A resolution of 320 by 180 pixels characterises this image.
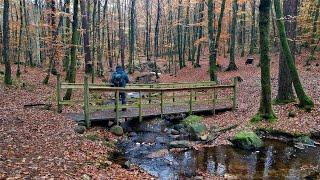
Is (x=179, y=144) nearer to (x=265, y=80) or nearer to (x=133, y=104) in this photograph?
(x=133, y=104)

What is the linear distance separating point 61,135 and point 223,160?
17.5 feet

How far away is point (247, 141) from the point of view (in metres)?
11.8

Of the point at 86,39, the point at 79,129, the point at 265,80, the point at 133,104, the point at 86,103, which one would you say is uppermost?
the point at 86,39

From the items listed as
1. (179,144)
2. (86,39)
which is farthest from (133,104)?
(86,39)

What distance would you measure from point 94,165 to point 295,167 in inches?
228

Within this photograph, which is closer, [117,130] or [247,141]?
[247,141]

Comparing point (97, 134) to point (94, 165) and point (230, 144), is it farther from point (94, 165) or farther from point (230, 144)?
point (230, 144)

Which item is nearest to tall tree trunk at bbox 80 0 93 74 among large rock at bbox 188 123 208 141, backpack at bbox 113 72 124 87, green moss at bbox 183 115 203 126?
backpack at bbox 113 72 124 87

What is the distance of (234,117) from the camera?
51.8 feet

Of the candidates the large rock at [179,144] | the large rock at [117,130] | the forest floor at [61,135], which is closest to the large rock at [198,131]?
the forest floor at [61,135]

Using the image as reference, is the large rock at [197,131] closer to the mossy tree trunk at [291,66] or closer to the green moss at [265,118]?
the green moss at [265,118]

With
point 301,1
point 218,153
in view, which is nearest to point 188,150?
point 218,153

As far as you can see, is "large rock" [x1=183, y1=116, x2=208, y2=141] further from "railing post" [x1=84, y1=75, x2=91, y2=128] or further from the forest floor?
"railing post" [x1=84, y1=75, x2=91, y2=128]

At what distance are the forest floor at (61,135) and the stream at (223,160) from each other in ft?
2.17
